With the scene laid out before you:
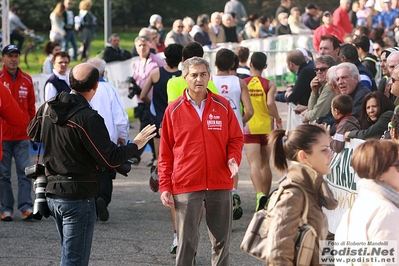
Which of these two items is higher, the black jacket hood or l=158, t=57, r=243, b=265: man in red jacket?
the black jacket hood

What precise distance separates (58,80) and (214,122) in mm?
3973

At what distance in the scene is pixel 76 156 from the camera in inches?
239

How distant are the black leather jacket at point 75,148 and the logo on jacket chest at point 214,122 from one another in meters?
0.78

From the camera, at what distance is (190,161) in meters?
6.70

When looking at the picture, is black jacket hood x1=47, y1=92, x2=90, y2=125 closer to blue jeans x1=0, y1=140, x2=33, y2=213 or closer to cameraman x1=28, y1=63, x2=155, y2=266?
cameraman x1=28, y1=63, x2=155, y2=266

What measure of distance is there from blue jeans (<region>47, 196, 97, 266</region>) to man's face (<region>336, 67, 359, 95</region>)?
146 inches

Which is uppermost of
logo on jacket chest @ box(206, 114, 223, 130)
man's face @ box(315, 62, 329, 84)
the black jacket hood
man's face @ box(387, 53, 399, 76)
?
man's face @ box(387, 53, 399, 76)

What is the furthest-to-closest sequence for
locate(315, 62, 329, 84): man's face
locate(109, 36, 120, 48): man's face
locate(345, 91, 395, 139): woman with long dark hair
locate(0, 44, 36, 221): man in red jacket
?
1. locate(109, 36, 120, 48): man's face
2. locate(0, 44, 36, 221): man in red jacket
3. locate(315, 62, 329, 84): man's face
4. locate(345, 91, 395, 139): woman with long dark hair

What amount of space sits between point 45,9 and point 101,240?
107ft

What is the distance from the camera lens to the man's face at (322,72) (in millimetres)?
9891

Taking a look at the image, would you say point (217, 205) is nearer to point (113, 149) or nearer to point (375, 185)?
point (113, 149)

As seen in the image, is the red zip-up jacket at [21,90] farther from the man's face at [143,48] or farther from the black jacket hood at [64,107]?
the black jacket hood at [64,107]

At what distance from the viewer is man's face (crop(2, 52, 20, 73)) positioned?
10.2 m

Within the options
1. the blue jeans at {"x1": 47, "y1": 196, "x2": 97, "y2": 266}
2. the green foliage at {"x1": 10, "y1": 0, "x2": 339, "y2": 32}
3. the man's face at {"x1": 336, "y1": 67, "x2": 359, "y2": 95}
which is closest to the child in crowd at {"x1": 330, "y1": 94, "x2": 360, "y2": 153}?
the man's face at {"x1": 336, "y1": 67, "x2": 359, "y2": 95}
